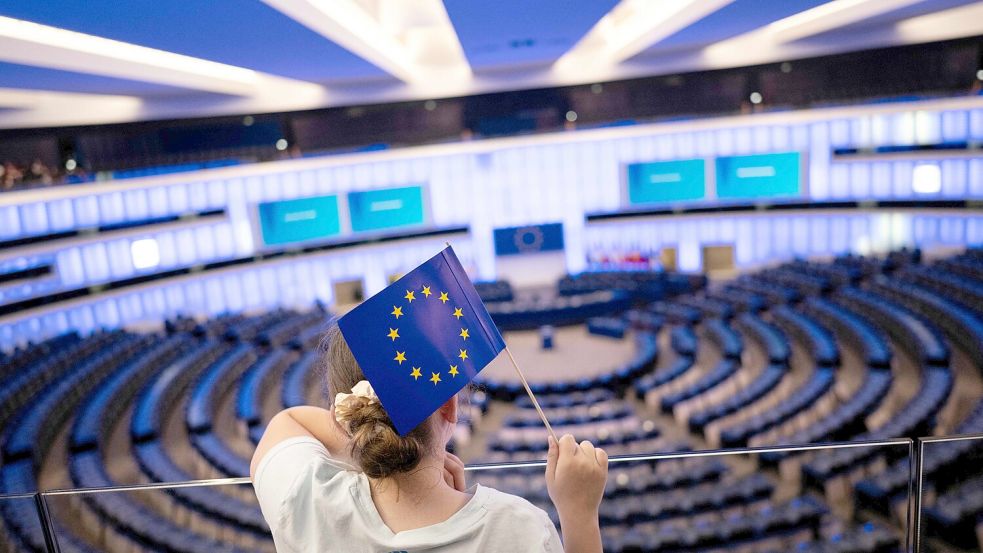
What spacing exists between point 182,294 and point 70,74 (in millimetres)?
11388

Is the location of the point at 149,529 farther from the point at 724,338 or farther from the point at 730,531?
the point at 724,338

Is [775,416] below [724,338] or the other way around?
below

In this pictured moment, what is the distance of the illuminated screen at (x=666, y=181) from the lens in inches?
947

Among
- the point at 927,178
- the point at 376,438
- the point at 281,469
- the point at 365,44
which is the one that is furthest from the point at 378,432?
the point at 927,178

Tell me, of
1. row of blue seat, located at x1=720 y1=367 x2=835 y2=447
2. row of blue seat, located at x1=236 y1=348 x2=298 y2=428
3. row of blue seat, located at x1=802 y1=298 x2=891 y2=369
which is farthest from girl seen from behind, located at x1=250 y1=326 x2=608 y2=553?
row of blue seat, located at x1=802 y1=298 x2=891 y2=369

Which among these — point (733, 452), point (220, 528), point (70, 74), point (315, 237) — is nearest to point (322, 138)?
point (315, 237)

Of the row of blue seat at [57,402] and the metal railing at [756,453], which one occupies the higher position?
the metal railing at [756,453]

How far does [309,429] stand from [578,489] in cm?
81

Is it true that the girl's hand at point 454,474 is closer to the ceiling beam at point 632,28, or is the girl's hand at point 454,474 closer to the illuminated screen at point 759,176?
the ceiling beam at point 632,28

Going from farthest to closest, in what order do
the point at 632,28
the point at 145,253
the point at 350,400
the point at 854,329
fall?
the point at 145,253, the point at 632,28, the point at 854,329, the point at 350,400

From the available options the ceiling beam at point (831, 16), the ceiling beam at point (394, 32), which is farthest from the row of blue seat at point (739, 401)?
the ceiling beam at point (394, 32)

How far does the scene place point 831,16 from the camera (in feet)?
50.1

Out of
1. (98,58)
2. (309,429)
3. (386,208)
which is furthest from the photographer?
(386,208)

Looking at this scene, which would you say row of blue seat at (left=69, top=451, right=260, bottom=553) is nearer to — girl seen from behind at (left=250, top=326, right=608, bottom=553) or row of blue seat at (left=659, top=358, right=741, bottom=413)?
girl seen from behind at (left=250, top=326, right=608, bottom=553)
